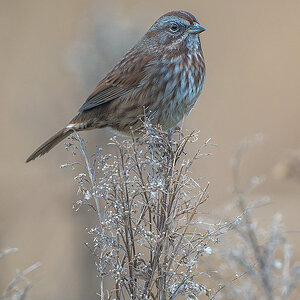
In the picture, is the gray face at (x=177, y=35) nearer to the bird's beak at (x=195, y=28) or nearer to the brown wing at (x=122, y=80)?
the bird's beak at (x=195, y=28)

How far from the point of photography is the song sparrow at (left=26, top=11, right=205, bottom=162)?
4.12 meters

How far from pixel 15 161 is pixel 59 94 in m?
2.31

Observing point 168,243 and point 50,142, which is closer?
point 168,243

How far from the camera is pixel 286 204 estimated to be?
657cm

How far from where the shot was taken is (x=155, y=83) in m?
4.16

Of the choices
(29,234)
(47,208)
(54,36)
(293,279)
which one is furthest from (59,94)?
(293,279)

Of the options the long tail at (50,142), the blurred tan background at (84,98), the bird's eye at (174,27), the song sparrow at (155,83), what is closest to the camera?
the song sparrow at (155,83)

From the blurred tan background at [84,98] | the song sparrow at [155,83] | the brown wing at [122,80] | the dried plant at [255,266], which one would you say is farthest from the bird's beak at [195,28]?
the dried plant at [255,266]

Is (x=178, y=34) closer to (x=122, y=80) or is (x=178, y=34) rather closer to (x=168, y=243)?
(x=122, y=80)

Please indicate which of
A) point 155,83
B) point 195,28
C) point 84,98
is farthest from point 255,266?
point 84,98

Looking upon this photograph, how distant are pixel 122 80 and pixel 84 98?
63.7 inches

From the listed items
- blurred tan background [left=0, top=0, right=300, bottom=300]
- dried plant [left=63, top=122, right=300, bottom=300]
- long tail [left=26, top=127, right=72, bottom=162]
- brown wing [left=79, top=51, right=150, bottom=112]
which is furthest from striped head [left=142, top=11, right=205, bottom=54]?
dried plant [left=63, top=122, right=300, bottom=300]

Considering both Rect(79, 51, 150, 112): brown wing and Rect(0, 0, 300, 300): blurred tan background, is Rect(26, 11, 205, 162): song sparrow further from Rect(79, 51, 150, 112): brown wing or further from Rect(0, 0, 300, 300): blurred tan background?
Rect(0, 0, 300, 300): blurred tan background

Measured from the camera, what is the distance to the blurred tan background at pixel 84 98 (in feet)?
19.0
